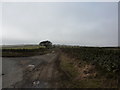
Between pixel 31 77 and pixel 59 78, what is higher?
pixel 59 78

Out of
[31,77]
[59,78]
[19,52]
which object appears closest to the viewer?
[59,78]

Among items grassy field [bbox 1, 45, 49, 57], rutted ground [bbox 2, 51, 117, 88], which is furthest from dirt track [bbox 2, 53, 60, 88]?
grassy field [bbox 1, 45, 49, 57]

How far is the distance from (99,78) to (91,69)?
2728 mm

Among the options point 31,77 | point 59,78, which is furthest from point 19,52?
point 59,78

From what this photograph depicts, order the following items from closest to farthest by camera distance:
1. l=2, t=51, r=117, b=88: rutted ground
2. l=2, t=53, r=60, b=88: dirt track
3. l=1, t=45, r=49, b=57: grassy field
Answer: l=2, t=51, r=117, b=88: rutted ground, l=2, t=53, r=60, b=88: dirt track, l=1, t=45, r=49, b=57: grassy field

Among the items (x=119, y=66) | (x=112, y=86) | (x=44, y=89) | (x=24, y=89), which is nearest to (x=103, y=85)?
(x=112, y=86)

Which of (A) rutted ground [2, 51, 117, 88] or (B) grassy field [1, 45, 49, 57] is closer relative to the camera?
(A) rutted ground [2, 51, 117, 88]

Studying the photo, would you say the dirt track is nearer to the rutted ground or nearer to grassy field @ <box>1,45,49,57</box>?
the rutted ground

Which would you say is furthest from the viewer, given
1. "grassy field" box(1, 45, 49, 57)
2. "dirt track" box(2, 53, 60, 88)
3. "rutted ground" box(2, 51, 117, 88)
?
"grassy field" box(1, 45, 49, 57)

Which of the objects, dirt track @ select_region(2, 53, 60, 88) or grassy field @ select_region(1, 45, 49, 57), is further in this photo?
grassy field @ select_region(1, 45, 49, 57)

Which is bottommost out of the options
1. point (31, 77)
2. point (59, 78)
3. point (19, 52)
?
point (31, 77)

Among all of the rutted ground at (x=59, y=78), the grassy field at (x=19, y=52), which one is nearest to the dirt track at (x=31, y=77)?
the rutted ground at (x=59, y=78)

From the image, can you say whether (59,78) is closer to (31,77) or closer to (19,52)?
(31,77)

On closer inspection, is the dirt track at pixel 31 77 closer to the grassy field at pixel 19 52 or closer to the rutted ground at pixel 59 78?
the rutted ground at pixel 59 78
